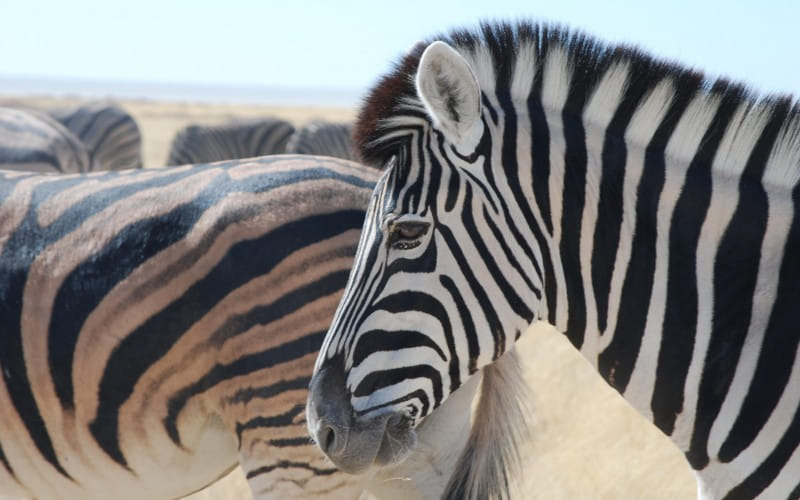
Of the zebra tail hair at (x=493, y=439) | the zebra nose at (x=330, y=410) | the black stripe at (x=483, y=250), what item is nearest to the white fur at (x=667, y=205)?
the black stripe at (x=483, y=250)

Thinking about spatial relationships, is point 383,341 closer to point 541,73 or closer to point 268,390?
point 541,73

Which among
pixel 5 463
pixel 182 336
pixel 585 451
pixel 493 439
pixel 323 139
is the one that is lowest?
pixel 323 139

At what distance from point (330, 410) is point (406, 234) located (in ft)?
1.71

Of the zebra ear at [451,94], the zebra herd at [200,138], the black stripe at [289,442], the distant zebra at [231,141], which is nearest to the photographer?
the zebra ear at [451,94]

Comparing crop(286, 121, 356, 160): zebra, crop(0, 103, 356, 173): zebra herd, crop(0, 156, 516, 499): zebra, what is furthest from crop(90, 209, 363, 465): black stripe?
crop(286, 121, 356, 160): zebra

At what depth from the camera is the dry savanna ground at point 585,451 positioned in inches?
240

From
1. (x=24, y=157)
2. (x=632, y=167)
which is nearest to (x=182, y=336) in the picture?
(x=632, y=167)

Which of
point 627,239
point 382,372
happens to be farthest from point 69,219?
point 627,239

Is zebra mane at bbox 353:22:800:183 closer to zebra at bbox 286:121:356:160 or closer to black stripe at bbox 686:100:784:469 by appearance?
black stripe at bbox 686:100:784:469

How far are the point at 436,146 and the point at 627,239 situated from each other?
59cm

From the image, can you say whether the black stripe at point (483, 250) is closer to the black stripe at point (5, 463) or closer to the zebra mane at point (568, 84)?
the zebra mane at point (568, 84)

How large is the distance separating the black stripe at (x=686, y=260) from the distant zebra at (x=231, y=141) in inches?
796

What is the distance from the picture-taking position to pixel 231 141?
23156 millimetres

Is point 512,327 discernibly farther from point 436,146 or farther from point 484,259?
point 436,146
